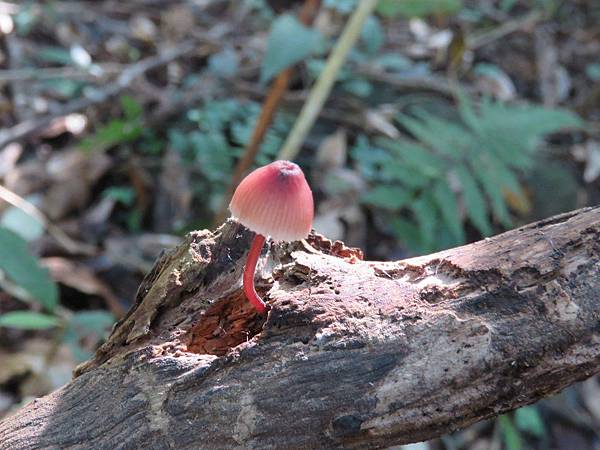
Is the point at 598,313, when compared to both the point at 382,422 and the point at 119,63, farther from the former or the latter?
the point at 119,63

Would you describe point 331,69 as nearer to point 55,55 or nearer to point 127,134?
point 127,134

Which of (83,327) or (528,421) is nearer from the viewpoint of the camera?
(83,327)

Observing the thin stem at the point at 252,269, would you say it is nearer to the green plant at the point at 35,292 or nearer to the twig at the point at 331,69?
the green plant at the point at 35,292

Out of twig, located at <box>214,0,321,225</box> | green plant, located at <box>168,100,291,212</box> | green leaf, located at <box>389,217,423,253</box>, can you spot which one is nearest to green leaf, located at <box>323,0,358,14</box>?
twig, located at <box>214,0,321,225</box>

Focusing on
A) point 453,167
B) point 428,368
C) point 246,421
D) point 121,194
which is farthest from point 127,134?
point 428,368

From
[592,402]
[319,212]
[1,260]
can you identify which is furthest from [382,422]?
[592,402]

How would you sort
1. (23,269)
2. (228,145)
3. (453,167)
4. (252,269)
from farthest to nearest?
(228,145)
(453,167)
(23,269)
(252,269)
